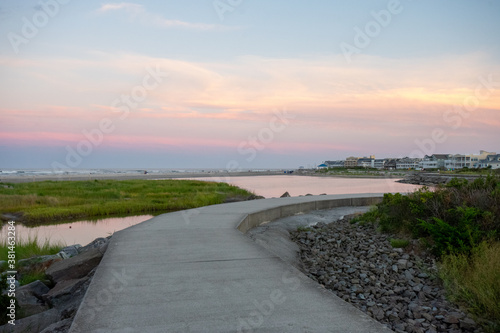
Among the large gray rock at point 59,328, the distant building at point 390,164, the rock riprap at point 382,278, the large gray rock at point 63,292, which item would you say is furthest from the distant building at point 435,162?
the large gray rock at point 59,328

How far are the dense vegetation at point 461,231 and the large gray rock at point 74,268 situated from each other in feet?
20.2

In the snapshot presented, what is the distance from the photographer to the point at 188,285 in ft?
14.6

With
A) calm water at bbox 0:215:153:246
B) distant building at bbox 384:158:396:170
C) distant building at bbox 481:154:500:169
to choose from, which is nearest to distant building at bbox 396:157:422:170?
distant building at bbox 384:158:396:170

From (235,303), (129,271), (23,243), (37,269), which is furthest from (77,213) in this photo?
(235,303)

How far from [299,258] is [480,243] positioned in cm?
347

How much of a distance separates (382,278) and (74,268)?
5.62m

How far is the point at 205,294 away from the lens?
13.6ft

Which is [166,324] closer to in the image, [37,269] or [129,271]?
[129,271]

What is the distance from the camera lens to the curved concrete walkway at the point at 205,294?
134 inches

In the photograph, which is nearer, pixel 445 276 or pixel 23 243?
pixel 445 276

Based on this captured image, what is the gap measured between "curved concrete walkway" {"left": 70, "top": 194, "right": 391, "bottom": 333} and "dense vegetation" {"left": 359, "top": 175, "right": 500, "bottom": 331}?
208 centimetres

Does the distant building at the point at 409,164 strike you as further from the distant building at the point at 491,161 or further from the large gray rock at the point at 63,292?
the large gray rock at the point at 63,292

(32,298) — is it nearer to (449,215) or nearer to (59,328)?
(59,328)

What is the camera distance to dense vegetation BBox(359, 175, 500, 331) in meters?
4.76
